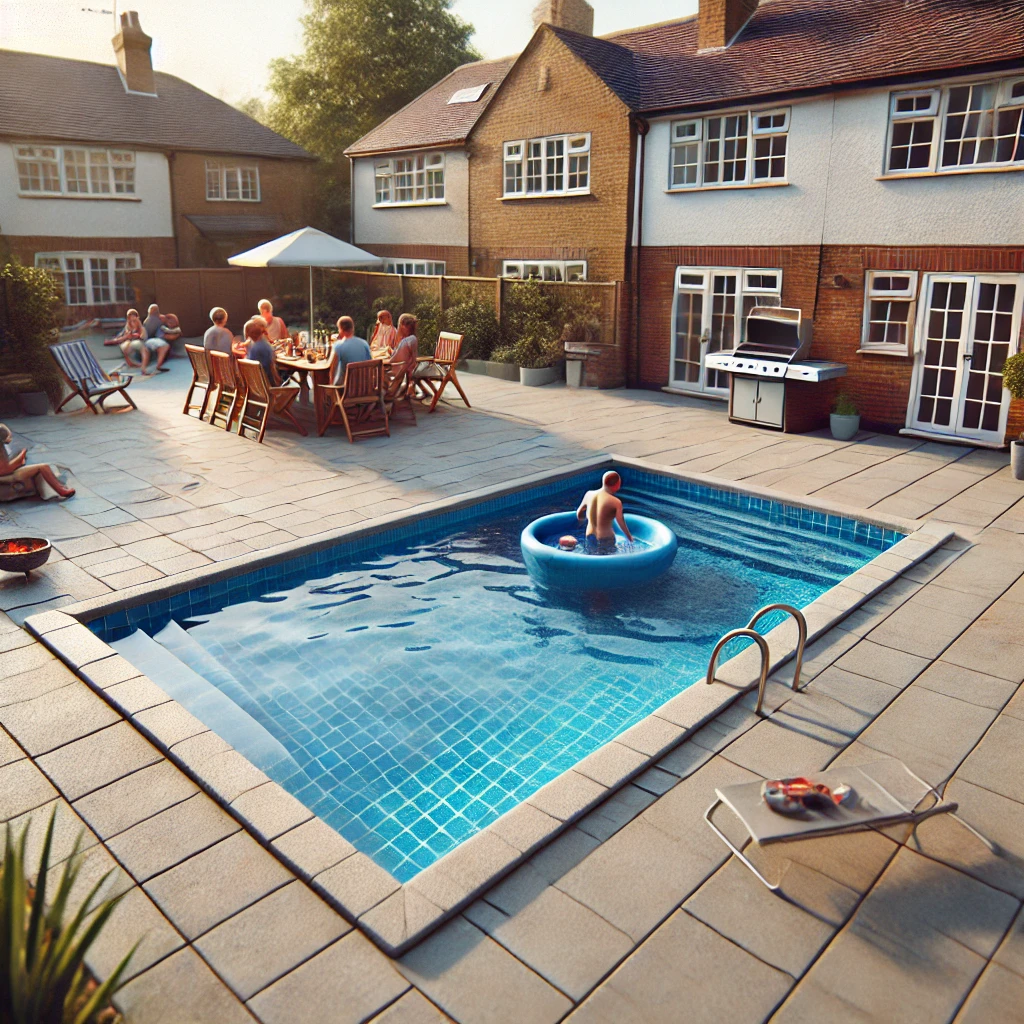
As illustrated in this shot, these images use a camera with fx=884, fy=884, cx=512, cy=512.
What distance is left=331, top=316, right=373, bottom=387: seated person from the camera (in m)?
12.1

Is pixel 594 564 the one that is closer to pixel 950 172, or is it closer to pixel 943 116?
pixel 950 172

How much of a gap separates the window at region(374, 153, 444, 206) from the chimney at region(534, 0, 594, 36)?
14.0 feet

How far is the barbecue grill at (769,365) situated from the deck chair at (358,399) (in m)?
5.03

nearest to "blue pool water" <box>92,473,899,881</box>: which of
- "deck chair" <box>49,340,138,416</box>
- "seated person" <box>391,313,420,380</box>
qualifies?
"seated person" <box>391,313,420,380</box>

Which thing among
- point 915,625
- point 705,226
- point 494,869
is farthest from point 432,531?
point 705,226

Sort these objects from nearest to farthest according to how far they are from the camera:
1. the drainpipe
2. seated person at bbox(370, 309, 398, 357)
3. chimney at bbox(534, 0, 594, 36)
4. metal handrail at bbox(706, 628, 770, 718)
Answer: metal handrail at bbox(706, 628, 770, 718)
seated person at bbox(370, 309, 398, 357)
the drainpipe
chimney at bbox(534, 0, 594, 36)

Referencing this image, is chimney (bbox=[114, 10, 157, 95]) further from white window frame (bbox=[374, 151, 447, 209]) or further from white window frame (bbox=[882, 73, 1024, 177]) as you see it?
white window frame (bbox=[882, 73, 1024, 177])

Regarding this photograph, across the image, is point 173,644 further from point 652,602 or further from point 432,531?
point 652,602

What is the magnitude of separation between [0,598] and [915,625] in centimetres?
692

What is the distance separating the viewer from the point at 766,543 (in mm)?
9172

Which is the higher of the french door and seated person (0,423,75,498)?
the french door

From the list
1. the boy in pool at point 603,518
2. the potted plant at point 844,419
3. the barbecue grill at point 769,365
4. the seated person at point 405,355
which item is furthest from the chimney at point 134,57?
the boy in pool at point 603,518

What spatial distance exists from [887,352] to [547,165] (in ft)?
30.3

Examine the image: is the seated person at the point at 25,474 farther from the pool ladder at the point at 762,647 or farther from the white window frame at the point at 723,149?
the white window frame at the point at 723,149
